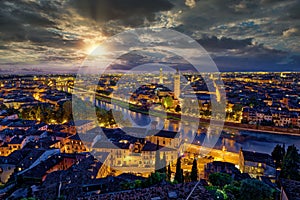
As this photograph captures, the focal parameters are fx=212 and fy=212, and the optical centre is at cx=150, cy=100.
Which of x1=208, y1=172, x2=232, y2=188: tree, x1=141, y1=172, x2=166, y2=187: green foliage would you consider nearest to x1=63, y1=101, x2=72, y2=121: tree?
x1=141, y1=172, x2=166, y2=187: green foliage

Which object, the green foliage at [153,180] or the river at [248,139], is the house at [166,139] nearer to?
the river at [248,139]

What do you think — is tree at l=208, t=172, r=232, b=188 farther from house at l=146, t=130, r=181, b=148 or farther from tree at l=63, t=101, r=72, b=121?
tree at l=63, t=101, r=72, b=121

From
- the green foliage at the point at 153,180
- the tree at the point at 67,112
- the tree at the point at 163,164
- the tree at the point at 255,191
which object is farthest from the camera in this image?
the tree at the point at 67,112

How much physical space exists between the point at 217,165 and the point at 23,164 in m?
4.61

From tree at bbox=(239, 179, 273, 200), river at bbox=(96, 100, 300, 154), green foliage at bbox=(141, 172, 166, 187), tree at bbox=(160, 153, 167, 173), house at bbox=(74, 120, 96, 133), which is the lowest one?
river at bbox=(96, 100, 300, 154)

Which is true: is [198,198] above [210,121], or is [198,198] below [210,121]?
above

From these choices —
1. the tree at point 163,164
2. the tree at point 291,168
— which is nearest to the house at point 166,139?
the tree at point 163,164

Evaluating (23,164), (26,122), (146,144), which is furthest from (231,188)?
(26,122)

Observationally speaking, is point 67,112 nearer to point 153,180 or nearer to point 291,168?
point 153,180

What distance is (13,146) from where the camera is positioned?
6312mm

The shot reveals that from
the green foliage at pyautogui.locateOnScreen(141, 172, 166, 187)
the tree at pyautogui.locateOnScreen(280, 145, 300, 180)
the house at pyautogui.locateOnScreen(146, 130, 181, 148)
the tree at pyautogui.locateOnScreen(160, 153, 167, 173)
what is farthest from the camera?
the house at pyautogui.locateOnScreen(146, 130, 181, 148)

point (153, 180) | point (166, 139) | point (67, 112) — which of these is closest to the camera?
point (153, 180)

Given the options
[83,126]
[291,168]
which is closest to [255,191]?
[291,168]

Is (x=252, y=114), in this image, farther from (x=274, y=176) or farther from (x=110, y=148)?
(x=110, y=148)
